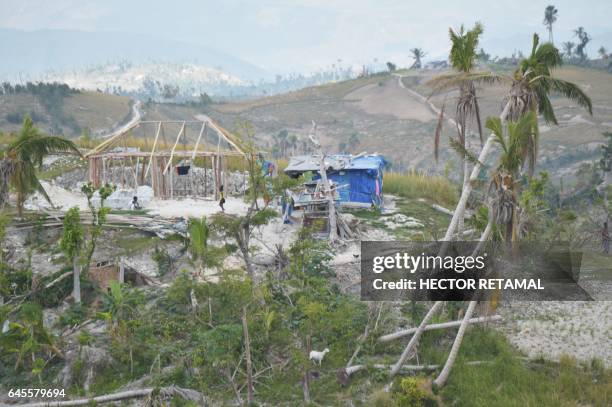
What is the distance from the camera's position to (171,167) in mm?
23484

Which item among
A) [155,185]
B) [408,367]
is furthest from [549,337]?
[155,185]

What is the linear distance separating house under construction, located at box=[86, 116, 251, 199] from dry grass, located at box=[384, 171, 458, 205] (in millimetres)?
6539

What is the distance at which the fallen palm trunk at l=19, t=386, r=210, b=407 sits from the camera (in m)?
9.74

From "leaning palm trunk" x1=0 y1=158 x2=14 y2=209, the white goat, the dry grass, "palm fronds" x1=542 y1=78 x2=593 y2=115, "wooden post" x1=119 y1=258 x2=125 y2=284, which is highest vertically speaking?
"palm fronds" x1=542 y1=78 x2=593 y2=115

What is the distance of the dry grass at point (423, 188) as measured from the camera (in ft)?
80.3

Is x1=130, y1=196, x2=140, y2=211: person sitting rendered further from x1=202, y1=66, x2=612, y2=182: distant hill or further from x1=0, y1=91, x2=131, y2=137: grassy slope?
x1=0, y1=91, x2=131, y2=137: grassy slope

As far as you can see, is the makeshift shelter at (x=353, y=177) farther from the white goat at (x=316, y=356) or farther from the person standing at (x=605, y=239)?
the white goat at (x=316, y=356)

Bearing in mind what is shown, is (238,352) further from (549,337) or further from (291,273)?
(549,337)

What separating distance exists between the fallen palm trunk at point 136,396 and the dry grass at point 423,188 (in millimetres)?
16220

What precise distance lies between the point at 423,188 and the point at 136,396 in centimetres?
1746

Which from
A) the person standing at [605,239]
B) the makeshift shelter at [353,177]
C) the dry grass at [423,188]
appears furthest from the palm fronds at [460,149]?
the dry grass at [423,188]

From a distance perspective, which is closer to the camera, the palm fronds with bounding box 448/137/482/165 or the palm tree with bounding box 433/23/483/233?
the palm fronds with bounding box 448/137/482/165

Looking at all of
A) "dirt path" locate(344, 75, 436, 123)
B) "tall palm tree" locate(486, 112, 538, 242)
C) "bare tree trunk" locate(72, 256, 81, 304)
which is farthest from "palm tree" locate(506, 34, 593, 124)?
"dirt path" locate(344, 75, 436, 123)

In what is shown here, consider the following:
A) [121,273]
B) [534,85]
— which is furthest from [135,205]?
[534,85]
